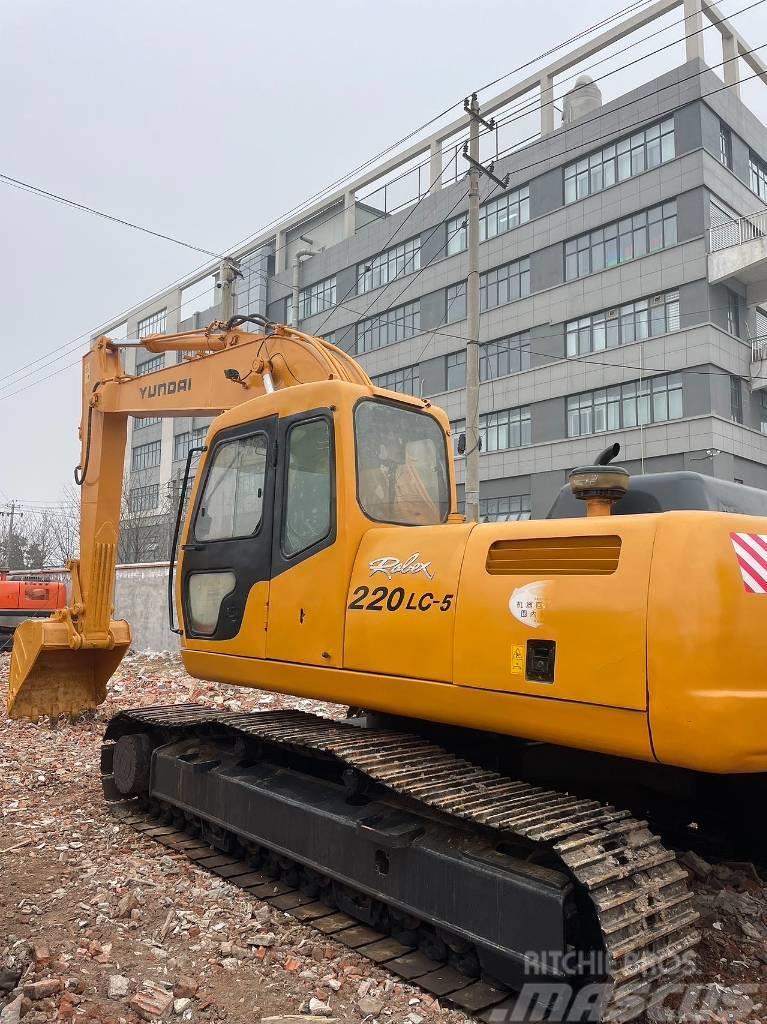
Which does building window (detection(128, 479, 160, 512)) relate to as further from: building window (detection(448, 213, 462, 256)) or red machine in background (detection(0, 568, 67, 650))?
red machine in background (detection(0, 568, 67, 650))

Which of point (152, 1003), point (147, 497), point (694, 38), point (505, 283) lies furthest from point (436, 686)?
point (147, 497)

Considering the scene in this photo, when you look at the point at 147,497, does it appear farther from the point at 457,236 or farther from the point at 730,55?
the point at 730,55

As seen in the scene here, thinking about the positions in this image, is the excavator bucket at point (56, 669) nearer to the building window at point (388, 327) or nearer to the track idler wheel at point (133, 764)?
the track idler wheel at point (133, 764)

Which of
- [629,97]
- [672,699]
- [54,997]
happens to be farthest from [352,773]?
[629,97]

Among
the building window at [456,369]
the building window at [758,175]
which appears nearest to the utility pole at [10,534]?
the building window at [456,369]

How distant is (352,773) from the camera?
4.52 meters

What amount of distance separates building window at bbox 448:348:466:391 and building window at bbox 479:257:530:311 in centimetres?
235

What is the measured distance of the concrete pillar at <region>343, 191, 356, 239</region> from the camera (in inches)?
1684

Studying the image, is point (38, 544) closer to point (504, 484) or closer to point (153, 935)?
point (504, 484)

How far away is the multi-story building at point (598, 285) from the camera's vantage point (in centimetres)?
2878

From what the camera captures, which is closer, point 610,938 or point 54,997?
point 610,938

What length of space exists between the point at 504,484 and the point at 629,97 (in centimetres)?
1555

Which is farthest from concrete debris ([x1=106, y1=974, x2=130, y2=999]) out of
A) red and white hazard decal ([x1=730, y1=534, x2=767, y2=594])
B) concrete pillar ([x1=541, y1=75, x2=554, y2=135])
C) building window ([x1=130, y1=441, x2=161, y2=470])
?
building window ([x1=130, y1=441, x2=161, y2=470])

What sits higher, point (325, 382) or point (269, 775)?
point (325, 382)
